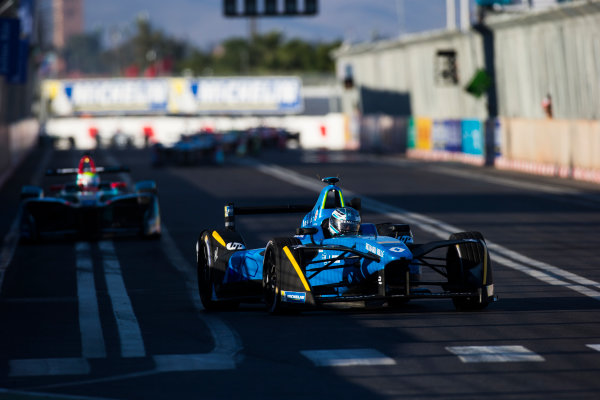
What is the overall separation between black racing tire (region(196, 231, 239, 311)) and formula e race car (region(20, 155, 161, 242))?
7.75 metres

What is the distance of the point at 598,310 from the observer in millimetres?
12344

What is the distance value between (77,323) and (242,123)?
10110 centimetres

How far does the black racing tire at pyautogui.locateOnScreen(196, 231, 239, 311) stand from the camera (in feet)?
42.6

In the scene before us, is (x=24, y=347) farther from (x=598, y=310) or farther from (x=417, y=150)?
(x=417, y=150)

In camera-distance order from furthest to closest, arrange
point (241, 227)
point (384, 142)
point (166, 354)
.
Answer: point (384, 142), point (241, 227), point (166, 354)

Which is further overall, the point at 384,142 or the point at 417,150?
the point at 384,142

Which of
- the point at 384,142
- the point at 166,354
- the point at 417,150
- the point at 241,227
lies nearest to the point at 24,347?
the point at 166,354

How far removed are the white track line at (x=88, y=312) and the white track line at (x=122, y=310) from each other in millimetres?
171

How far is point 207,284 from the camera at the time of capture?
42.8ft

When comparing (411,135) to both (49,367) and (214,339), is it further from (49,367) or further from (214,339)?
(49,367)

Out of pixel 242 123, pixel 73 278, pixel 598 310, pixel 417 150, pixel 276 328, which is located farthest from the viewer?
pixel 242 123

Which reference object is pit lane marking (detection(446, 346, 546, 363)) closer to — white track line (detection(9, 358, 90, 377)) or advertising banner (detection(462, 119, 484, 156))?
white track line (detection(9, 358, 90, 377))

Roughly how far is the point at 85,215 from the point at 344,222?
9.16 metres

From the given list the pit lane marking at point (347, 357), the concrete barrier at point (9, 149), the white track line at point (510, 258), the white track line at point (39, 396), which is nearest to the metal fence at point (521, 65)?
the white track line at point (510, 258)
